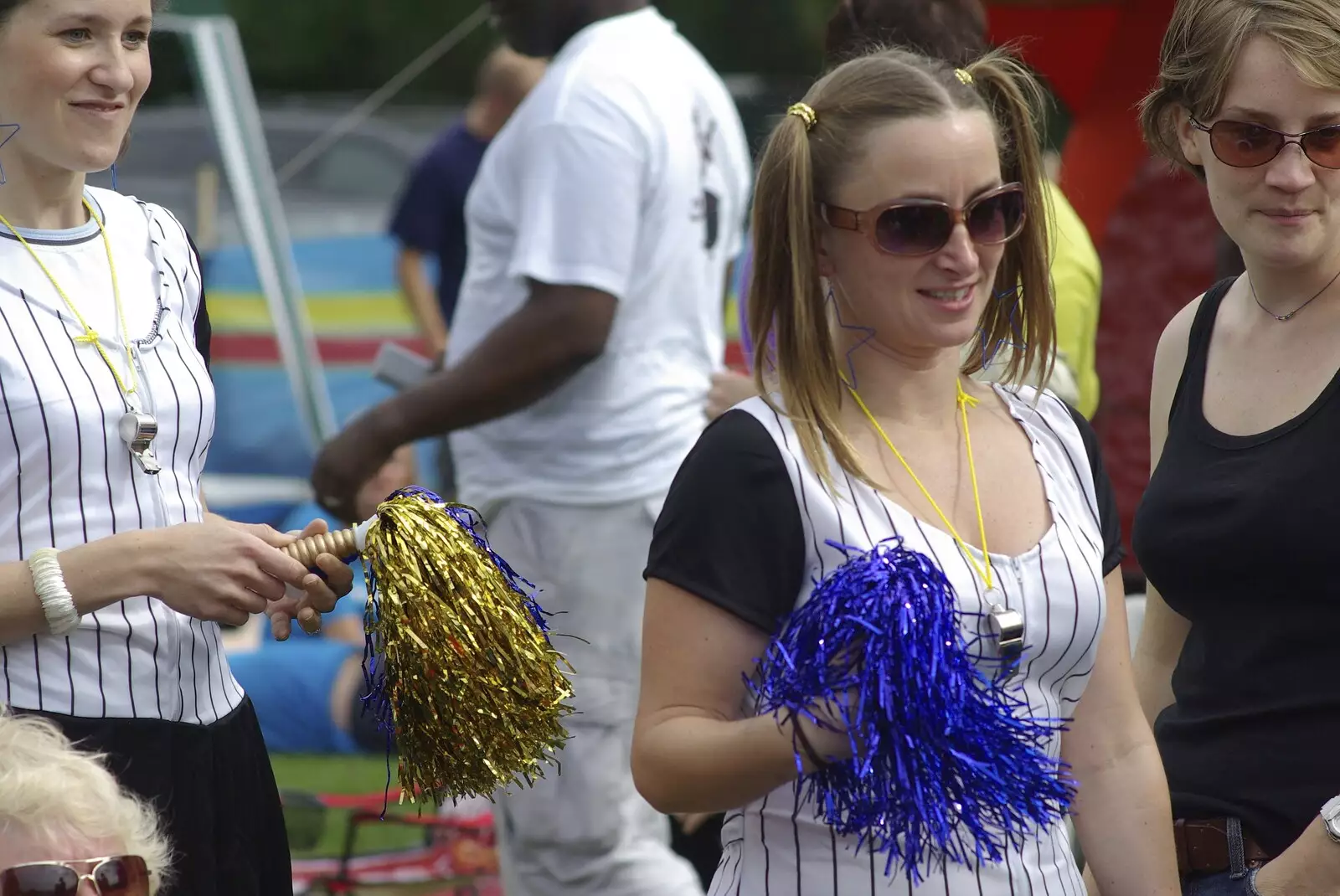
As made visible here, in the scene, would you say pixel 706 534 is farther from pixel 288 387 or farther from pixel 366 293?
pixel 366 293

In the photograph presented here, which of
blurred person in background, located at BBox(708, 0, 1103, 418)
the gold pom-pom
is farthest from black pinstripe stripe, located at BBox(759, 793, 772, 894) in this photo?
blurred person in background, located at BBox(708, 0, 1103, 418)

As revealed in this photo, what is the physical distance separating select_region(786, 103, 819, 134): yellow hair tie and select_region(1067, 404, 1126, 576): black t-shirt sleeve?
53 centimetres

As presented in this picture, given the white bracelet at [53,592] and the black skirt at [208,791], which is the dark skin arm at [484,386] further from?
the white bracelet at [53,592]

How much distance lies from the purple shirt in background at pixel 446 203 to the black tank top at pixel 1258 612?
14.8 ft

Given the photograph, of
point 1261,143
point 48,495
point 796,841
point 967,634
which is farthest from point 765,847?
point 1261,143

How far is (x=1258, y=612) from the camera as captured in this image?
2.29 m

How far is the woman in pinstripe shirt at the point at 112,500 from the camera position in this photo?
2152 mm

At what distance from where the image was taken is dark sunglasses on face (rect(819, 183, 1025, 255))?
2096 millimetres

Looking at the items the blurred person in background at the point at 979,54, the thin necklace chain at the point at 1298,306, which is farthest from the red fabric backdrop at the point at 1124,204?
the thin necklace chain at the point at 1298,306

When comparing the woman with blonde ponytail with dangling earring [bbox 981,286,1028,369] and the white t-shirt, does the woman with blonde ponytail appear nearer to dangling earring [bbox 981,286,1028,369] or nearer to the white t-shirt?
dangling earring [bbox 981,286,1028,369]

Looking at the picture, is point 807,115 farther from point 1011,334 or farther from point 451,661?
point 451,661

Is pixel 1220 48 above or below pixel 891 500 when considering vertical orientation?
above

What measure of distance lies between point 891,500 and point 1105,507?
14.2 inches

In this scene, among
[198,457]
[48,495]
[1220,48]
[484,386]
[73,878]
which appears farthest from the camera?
[484,386]
